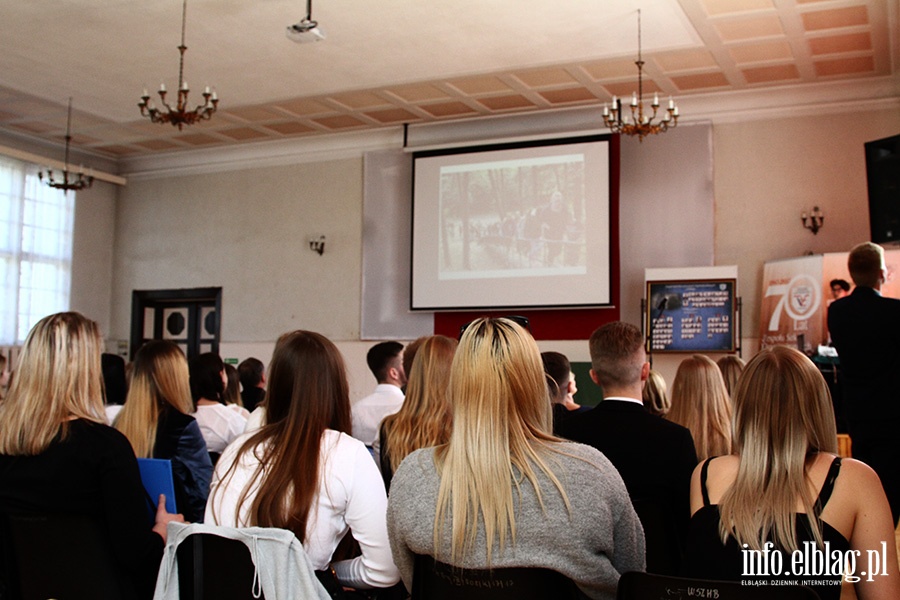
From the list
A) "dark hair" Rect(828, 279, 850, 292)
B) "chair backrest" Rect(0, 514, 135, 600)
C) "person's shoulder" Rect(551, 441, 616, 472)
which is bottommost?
"chair backrest" Rect(0, 514, 135, 600)

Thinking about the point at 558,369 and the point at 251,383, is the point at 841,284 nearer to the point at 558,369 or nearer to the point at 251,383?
the point at 558,369

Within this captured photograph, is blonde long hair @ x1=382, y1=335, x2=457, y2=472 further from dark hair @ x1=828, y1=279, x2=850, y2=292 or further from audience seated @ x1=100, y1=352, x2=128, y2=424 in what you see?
dark hair @ x1=828, y1=279, x2=850, y2=292

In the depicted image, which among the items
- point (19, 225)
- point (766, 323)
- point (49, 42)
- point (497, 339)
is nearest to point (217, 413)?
point (497, 339)

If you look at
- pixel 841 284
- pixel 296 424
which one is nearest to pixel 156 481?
pixel 296 424

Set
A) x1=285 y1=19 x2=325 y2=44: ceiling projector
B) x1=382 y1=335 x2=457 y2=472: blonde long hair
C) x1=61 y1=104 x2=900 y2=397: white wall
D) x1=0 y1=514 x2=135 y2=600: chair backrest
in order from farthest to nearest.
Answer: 1. x1=61 y1=104 x2=900 y2=397: white wall
2. x1=285 y1=19 x2=325 y2=44: ceiling projector
3. x1=382 y1=335 x2=457 y2=472: blonde long hair
4. x1=0 y1=514 x2=135 y2=600: chair backrest

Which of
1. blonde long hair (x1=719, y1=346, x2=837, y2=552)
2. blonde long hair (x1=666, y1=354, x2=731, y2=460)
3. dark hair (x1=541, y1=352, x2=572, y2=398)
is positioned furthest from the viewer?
dark hair (x1=541, y1=352, x2=572, y2=398)

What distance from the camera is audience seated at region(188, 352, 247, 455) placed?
14.0 feet

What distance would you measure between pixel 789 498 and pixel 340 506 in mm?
1102

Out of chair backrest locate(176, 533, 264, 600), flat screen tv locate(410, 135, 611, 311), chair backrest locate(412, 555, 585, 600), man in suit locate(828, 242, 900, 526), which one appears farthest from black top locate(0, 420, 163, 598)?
flat screen tv locate(410, 135, 611, 311)

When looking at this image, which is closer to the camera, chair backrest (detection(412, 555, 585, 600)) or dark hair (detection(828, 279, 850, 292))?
chair backrest (detection(412, 555, 585, 600))

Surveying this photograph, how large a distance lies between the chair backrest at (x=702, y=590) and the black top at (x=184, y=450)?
2277mm

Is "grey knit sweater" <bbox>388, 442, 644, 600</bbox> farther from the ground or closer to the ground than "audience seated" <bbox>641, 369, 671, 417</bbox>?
closer to the ground

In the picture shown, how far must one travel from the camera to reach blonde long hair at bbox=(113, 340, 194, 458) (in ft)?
11.3

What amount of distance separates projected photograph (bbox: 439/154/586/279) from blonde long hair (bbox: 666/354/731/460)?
5351mm
